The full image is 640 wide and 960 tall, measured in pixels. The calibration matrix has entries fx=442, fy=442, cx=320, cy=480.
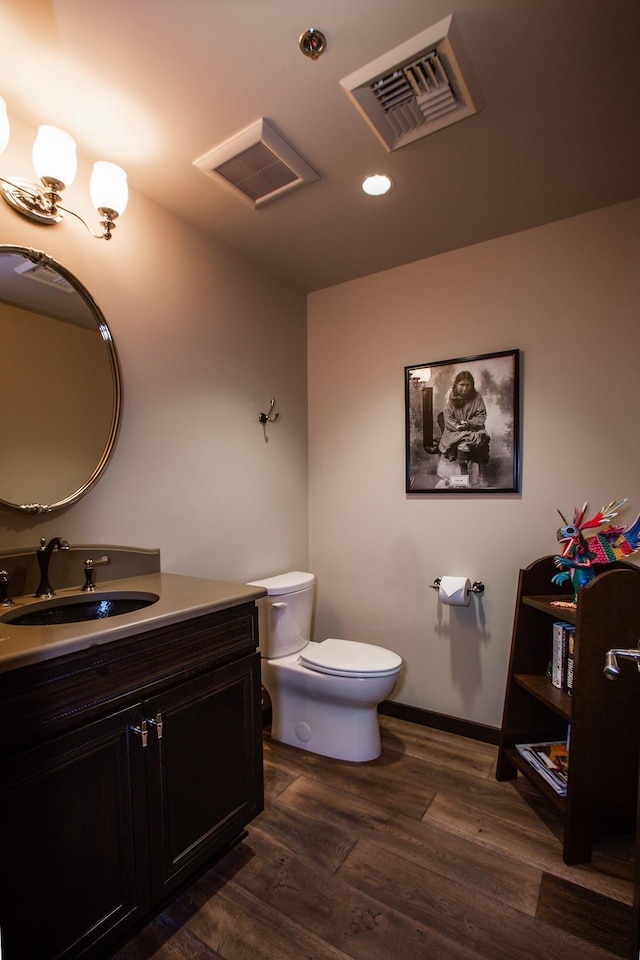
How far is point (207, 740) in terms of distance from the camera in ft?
4.48

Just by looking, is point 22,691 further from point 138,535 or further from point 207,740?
point 138,535

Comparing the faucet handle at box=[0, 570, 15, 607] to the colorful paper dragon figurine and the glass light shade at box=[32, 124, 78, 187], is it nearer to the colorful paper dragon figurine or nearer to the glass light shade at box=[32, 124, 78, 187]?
the glass light shade at box=[32, 124, 78, 187]

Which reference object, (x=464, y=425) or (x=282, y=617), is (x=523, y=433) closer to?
(x=464, y=425)

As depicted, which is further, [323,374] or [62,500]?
[323,374]

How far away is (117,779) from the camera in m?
1.12

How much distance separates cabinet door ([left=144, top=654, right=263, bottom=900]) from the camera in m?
1.21

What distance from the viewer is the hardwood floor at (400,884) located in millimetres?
1196

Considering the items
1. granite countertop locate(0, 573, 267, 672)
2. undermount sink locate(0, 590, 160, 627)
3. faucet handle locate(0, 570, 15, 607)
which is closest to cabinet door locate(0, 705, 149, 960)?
granite countertop locate(0, 573, 267, 672)

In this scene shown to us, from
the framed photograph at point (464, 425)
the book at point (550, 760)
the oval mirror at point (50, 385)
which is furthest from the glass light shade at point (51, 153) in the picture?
the book at point (550, 760)

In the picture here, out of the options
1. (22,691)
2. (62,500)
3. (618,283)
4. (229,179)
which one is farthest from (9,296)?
(618,283)

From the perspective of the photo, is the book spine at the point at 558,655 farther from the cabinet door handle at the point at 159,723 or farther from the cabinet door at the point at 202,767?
the cabinet door handle at the point at 159,723

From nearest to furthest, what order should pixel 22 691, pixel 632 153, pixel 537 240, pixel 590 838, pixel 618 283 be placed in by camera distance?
pixel 22 691 < pixel 590 838 < pixel 632 153 < pixel 618 283 < pixel 537 240

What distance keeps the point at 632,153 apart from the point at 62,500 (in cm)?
239

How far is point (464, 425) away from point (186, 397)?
1.36m
